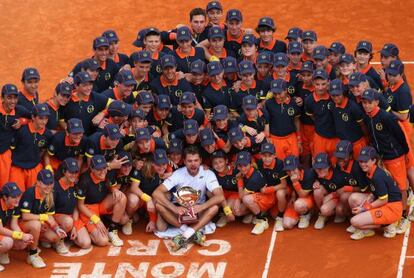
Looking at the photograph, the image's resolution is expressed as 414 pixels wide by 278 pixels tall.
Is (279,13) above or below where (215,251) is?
above

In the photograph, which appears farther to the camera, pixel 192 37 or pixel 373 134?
pixel 192 37

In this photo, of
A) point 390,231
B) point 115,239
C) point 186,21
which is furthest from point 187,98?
point 186,21

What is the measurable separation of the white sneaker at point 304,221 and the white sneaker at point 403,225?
140cm

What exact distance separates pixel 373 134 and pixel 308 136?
1.56 metres

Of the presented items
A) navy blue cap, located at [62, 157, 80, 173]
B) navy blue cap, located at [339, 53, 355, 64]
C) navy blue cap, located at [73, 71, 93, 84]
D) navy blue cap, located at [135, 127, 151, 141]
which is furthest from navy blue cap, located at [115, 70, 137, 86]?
navy blue cap, located at [339, 53, 355, 64]

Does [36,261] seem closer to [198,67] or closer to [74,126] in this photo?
[74,126]

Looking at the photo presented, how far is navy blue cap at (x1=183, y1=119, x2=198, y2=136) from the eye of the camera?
20719 mm

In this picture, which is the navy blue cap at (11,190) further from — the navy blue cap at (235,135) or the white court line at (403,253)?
the white court line at (403,253)

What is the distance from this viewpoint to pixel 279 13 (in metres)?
27.5

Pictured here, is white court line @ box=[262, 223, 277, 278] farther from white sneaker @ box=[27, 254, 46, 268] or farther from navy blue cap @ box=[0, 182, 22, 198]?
navy blue cap @ box=[0, 182, 22, 198]

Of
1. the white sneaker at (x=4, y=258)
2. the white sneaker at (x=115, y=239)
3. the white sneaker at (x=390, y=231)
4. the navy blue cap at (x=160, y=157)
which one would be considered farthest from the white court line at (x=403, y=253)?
the white sneaker at (x=4, y=258)

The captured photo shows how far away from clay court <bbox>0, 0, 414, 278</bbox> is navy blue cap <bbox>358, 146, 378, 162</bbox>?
4.24ft

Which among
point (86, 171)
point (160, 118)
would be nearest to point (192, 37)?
point (160, 118)

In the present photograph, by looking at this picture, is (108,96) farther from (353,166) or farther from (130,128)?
(353,166)
